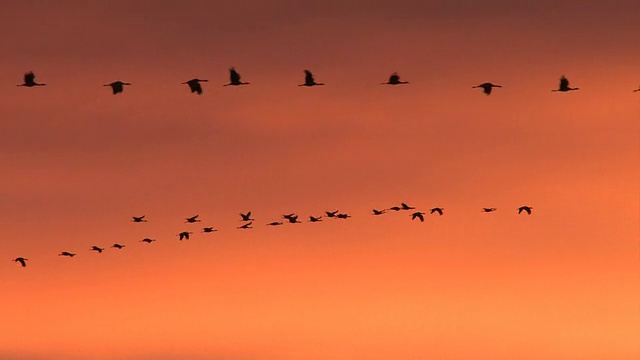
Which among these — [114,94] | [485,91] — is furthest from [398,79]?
[114,94]

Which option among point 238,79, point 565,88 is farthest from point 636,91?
point 238,79

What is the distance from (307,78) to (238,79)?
590 cm

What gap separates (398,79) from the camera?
194625mm

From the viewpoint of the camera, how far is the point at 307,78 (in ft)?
640

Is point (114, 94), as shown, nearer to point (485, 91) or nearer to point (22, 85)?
point (22, 85)

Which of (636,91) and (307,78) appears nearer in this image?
(636,91)

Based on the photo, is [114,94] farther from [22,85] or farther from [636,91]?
[636,91]

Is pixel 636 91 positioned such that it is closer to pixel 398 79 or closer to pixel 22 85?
pixel 398 79

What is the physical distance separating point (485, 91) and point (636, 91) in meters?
18.1

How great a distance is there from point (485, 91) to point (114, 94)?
2697cm

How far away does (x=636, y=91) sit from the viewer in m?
178

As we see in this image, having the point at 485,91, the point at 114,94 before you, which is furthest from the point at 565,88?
the point at 114,94

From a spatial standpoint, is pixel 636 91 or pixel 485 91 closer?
pixel 636 91

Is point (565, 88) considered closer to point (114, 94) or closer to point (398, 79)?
point (398, 79)
